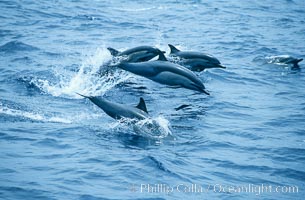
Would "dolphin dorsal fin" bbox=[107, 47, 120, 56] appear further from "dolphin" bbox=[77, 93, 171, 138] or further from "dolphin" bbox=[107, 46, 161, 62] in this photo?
"dolphin" bbox=[77, 93, 171, 138]

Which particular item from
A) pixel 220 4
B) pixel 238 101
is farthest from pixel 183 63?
pixel 220 4

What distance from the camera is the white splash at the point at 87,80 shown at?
1178 centimetres

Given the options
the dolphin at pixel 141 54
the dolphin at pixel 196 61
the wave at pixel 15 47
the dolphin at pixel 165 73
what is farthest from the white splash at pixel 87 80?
the wave at pixel 15 47

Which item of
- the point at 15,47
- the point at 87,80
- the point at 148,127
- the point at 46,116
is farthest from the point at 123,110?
the point at 15,47

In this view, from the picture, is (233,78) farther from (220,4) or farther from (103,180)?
(220,4)

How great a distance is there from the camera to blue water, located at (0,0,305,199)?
7562mm

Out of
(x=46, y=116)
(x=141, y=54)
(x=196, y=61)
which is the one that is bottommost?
(x=46, y=116)

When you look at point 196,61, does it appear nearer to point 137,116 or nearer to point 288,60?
point 137,116

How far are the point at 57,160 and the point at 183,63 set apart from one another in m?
5.25

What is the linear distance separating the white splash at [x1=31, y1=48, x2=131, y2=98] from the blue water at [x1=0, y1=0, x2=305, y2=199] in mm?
33

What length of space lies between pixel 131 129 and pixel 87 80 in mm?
3563

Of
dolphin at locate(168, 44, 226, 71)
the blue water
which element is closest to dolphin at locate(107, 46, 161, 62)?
dolphin at locate(168, 44, 226, 71)

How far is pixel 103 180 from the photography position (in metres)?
7.51

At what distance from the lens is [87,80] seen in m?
12.5
